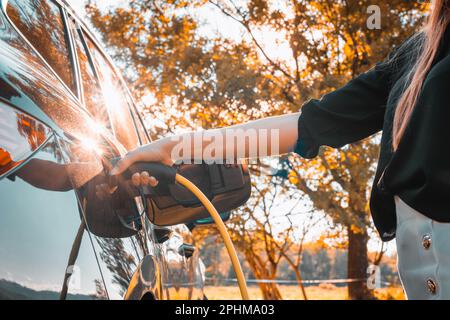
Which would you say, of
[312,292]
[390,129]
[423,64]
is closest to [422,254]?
[390,129]

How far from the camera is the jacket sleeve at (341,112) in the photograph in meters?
1.67

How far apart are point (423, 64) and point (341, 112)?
0.99 feet

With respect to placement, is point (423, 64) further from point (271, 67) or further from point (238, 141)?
point (271, 67)

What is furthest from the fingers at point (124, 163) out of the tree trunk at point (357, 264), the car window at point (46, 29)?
the tree trunk at point (357, 264)

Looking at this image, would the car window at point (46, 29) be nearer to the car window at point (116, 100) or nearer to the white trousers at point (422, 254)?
the car window at point (116, 100)

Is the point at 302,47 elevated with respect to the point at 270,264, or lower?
elevated

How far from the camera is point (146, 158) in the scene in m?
1.48

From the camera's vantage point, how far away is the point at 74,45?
212 cm

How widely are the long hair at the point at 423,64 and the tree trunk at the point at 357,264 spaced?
10039mm

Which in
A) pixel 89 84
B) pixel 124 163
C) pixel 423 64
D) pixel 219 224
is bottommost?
pixel 219 224

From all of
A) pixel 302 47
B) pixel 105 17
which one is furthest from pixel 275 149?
pixel 105 17
